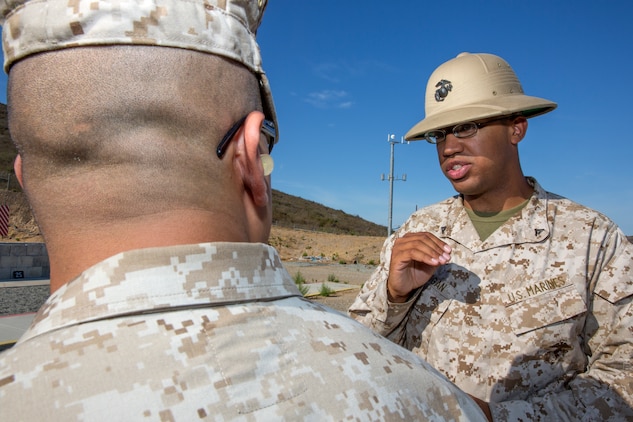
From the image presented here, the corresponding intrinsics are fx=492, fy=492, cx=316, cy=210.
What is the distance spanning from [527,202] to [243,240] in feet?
6.50

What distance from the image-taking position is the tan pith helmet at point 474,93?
245 cm

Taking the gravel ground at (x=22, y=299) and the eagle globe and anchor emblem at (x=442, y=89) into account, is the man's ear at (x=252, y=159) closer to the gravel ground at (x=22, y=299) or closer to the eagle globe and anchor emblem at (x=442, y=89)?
the eagle globe and anchor emblem at (x=442, y=89)


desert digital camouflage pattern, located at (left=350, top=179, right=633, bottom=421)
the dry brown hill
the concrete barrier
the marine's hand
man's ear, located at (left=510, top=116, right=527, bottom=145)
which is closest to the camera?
desert digital camouflage pattern, located at (left=350, top=179, right=633, bottom=421)

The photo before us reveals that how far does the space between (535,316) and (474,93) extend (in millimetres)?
1147

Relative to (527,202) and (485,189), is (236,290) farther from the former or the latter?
(527,202)

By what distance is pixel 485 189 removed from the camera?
254 cm

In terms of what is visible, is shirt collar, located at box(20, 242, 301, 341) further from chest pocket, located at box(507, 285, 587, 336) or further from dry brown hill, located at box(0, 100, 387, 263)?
dry brown hill, located at box(0, 100, 387, 263)

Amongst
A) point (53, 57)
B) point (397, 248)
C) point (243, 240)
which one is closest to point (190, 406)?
point (243, 240)

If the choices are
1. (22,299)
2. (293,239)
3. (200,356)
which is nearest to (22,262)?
(22,299)

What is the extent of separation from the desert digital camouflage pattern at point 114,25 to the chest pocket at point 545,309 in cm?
184

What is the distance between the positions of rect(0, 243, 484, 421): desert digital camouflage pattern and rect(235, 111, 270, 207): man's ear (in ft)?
0.43

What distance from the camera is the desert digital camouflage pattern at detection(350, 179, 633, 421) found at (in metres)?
2.03

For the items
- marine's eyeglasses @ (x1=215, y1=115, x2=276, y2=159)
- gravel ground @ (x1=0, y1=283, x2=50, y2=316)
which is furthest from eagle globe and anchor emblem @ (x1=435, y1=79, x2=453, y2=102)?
gravel ground @ (x1=0, y1=283, x2=50, y2=316)

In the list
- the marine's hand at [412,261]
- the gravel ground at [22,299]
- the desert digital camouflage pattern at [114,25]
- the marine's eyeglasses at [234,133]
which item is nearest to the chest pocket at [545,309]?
the marine's hand at [412,261]
